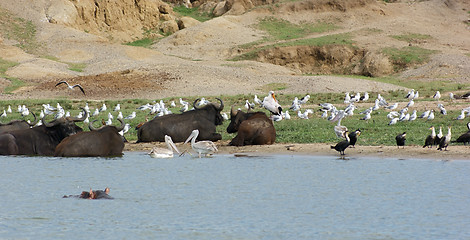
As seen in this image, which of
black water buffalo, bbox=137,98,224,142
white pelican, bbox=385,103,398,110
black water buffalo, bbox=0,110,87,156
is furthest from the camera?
white pelican, bbox=385,103,398,110

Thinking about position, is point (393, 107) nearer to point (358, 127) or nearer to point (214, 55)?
point (358, 127)

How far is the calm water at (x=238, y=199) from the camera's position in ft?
32.2

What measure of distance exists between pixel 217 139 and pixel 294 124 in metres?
3.45

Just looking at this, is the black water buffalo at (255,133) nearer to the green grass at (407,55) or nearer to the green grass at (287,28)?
the green grass at (407,55)

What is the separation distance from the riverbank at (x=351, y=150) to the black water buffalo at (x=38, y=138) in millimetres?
2165

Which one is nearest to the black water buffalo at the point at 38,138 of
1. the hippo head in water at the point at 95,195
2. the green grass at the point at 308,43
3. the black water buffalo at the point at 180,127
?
the black water buffalo at the point at 180,127

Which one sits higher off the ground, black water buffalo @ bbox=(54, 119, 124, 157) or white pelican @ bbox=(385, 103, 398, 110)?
white pelican @ bbox=(385, 103, 398, 110)

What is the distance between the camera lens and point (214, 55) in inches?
2657

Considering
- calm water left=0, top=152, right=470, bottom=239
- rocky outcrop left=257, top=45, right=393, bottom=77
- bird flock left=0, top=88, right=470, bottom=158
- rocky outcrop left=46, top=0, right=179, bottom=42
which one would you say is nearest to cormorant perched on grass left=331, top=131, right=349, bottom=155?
bird flock left=0, top=88, right=470, bottom=158

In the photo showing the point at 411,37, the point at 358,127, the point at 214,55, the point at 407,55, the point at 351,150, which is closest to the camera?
the point at 351,150

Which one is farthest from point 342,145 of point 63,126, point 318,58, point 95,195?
point 318,58

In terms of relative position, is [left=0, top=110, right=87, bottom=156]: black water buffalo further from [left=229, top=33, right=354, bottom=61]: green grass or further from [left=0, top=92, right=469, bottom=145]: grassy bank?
[left=229, top=33, right=354, bottom=61]: green grass

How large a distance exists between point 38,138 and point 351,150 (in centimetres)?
762

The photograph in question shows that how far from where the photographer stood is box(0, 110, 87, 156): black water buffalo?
57.0ft
